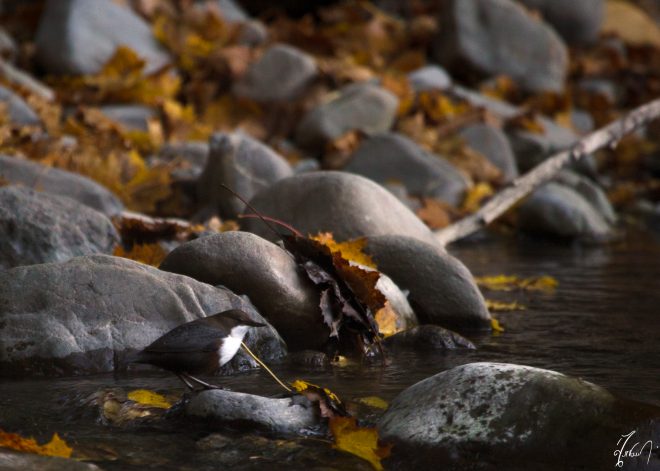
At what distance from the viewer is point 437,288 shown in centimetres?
561

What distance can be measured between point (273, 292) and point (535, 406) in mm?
1807

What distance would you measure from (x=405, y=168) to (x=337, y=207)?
14.5ft

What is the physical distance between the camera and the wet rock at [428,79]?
1378 centimetres

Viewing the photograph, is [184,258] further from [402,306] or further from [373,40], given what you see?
[373,40]

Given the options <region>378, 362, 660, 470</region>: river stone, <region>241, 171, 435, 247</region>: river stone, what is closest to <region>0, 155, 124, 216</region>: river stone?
<region>241, 171, 435, 247</region>: river stone

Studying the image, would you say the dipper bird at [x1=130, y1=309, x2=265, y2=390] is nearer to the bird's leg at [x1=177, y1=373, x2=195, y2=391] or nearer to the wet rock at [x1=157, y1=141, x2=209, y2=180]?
the bird's leg at [x1=177, y1=373, x2=195, y2=391]

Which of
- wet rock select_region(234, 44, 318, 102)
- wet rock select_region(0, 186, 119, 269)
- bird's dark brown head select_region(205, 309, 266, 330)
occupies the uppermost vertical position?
bird's dark brown head select_region(205, 309, 266, 330)

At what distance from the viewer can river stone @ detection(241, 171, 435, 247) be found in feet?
20.5

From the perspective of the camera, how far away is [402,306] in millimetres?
5387

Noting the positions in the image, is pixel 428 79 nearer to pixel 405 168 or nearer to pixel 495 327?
pixel 405 168

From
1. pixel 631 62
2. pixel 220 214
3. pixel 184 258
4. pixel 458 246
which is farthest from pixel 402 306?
pixel 631 62

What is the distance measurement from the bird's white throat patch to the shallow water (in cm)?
33

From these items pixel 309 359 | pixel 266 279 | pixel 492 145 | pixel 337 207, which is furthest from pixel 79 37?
pixel 309 359

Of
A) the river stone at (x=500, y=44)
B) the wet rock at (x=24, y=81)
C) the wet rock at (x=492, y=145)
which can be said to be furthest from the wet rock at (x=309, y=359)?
the river stone at (x=500, y=44)
